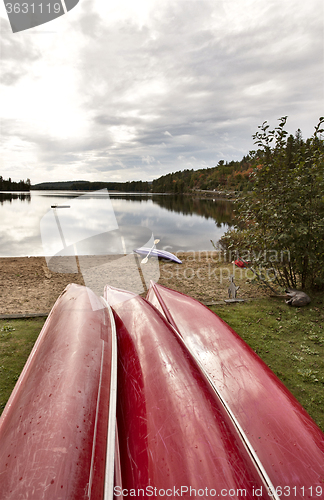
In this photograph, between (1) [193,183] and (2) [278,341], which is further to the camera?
(1) [193,183]

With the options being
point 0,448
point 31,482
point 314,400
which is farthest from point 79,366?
point 314,400

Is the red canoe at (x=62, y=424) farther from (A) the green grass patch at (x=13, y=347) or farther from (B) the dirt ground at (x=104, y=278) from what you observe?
(B) the dirt ground at (x=104, y=278)

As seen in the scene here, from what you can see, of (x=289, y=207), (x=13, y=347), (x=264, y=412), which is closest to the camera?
(x=264, y=412)

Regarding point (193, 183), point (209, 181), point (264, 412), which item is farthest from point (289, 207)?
point (193, 183)

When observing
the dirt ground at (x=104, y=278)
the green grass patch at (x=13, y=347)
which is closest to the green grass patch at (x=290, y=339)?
the dirt ground at (x=104, y=278)

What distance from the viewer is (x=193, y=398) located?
1895 millimetres

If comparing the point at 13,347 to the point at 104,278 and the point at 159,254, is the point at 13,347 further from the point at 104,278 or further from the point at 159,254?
the point at 159,254

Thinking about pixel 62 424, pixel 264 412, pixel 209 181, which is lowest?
pixel 264 412

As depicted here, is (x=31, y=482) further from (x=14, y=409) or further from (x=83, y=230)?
A: (x=83, y=230)

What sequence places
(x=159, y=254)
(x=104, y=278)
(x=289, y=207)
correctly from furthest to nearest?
(x=159, y=254) < (x=104, y=278) < (x=289, y=207)

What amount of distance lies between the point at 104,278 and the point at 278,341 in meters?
5.75

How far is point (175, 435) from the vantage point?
1629 millimetres

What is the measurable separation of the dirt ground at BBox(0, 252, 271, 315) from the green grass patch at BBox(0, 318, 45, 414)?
750mm

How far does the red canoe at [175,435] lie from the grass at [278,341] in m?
1.69
